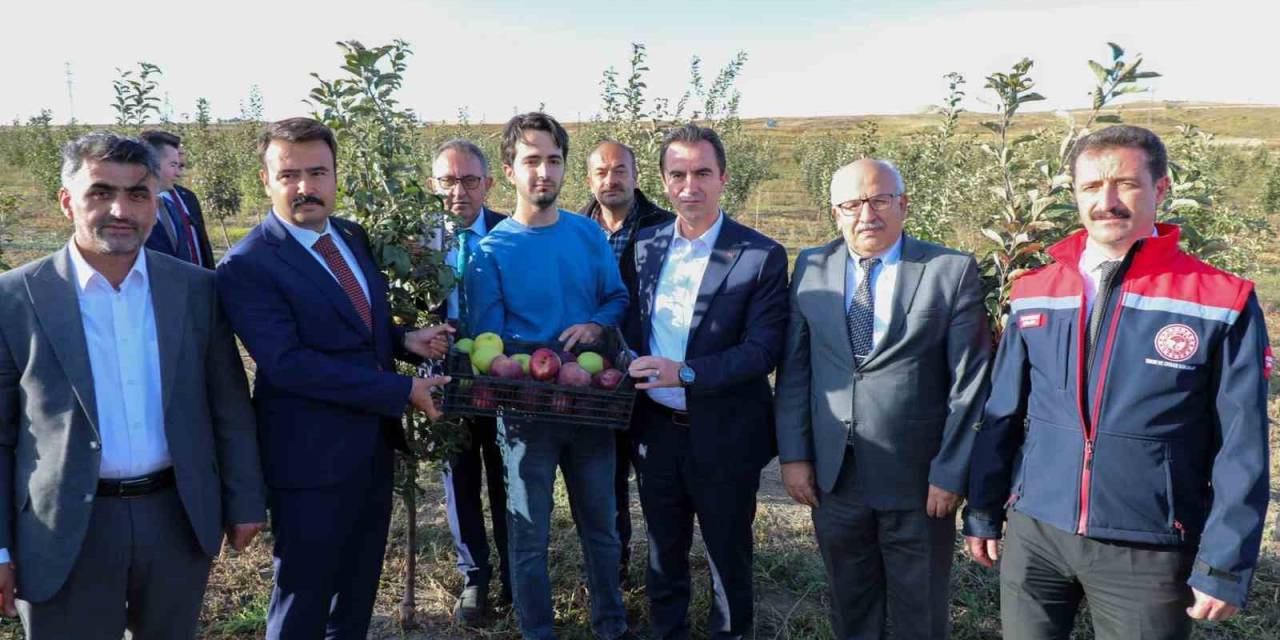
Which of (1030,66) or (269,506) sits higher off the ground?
(1030,66)

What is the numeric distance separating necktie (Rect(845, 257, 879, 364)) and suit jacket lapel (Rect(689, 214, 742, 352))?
63 centimetres

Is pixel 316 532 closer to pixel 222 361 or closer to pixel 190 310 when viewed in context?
pixel 222 361

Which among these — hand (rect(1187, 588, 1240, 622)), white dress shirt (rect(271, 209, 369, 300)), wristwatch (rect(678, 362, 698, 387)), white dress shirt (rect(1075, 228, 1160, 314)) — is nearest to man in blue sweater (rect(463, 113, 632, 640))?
wristwatch (rect(678, 362, 698, 387))

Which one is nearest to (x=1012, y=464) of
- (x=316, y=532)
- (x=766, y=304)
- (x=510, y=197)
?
(x=766, y=304)

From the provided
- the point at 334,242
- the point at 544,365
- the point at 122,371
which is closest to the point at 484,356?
the point at 544,365


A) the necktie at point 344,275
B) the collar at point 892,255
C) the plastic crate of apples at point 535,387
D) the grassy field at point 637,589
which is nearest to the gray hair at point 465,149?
the necktie at point 344,275

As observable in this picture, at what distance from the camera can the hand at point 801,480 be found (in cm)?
369

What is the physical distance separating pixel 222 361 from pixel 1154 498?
334 cm

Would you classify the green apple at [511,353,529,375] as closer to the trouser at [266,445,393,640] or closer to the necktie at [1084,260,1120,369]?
the trouser at [266,445,393,640]

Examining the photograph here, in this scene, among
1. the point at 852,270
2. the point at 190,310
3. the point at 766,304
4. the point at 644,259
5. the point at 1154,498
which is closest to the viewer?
the point at 1154,498

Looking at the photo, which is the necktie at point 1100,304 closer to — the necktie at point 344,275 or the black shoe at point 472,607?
the necktie at point 344,275

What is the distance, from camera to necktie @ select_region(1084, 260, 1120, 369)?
2768 mm

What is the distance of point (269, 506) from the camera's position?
3398 millimetres

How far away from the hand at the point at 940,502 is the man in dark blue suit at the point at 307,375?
6.93 feet
